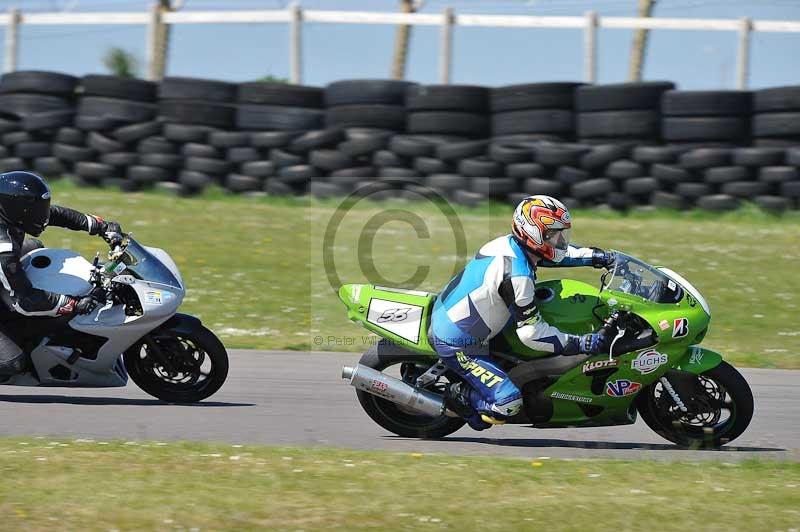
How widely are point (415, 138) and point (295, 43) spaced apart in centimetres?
316

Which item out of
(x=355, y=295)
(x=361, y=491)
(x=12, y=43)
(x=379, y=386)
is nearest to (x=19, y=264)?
(x=355, y=295)

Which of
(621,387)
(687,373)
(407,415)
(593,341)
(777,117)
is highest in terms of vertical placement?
(777,117)

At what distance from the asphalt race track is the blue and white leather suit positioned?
0.39 meters

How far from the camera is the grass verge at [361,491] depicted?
17.2ft

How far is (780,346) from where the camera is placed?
33.9ft

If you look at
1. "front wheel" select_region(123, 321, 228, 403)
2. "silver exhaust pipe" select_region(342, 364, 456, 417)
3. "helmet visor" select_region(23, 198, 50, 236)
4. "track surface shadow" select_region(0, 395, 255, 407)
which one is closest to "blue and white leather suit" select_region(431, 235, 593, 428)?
"silver exhaust pipe" select_region(342, 364, 456, 417)

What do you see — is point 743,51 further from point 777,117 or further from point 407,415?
point 407,415

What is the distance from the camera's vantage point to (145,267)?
25.3ft

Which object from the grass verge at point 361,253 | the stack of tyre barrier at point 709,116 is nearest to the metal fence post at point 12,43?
the grass verge at point 361,253

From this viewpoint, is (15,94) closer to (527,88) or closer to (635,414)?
(527,88)

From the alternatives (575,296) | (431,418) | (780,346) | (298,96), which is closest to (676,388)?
(575,296)

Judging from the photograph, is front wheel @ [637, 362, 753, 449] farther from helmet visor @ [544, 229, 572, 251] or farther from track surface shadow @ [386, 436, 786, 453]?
helmet visor @ [544, 229, 572, 251]

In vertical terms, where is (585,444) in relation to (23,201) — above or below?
below

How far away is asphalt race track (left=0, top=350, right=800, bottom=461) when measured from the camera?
22.6 ft
